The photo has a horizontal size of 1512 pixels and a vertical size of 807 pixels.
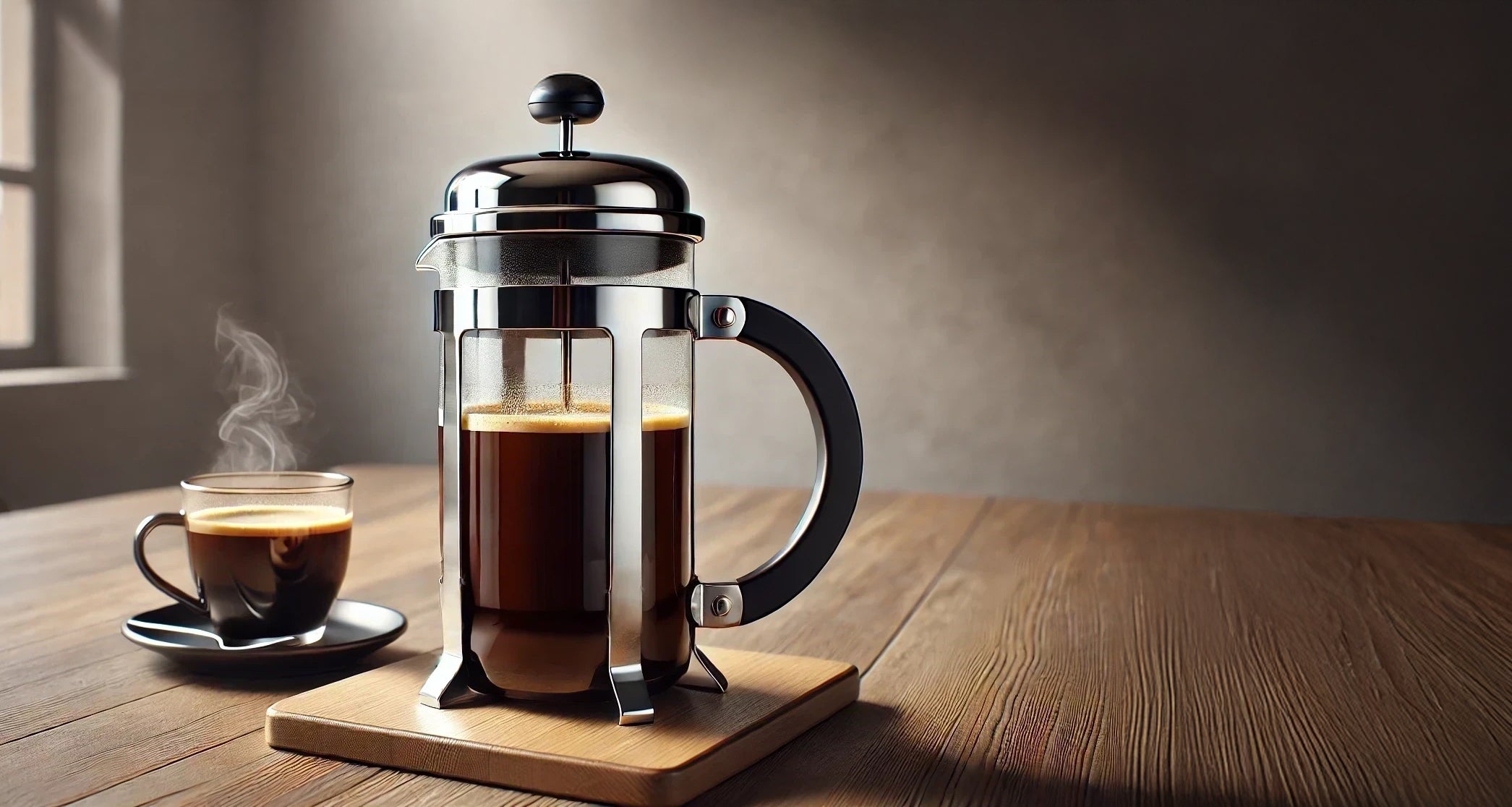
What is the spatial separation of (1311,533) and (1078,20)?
1398 millimetres

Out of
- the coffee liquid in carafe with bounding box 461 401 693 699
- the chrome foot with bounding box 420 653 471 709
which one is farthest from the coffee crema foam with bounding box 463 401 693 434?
the chrome foot with bounding box 420 653 471 709

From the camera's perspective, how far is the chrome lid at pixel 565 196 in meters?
0.61

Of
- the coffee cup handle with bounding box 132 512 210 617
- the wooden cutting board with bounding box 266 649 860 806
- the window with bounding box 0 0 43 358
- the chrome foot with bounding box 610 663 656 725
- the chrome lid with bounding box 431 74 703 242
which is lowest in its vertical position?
the wooden cutting board with bounding box 266 649 860 806

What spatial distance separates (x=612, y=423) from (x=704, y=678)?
17 centimetres

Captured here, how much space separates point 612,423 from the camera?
0.62 metres

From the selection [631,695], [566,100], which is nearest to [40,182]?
[566,100]

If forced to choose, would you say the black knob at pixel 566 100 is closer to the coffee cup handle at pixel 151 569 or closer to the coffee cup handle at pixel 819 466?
the coffee cup handle at pixel 819 466

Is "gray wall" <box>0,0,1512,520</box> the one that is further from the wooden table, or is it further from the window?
the wooden table

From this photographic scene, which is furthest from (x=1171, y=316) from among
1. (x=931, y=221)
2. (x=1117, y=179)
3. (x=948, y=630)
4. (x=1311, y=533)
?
(x=948, y=630)

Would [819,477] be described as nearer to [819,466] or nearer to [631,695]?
[819,466]

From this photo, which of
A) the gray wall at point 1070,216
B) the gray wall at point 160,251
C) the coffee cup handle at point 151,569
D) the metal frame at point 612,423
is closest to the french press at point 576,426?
the metal frame at point 612,423

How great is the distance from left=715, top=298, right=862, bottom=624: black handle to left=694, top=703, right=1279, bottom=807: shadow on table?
9cm

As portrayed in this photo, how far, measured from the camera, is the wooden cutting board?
547 millimetres

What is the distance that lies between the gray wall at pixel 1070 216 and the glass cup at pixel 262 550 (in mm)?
2054
